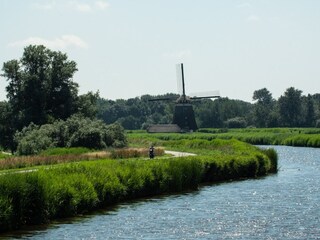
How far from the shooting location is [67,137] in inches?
2559

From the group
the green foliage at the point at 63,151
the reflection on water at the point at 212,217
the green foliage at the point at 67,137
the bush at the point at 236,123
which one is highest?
the bush at the point at 236,123

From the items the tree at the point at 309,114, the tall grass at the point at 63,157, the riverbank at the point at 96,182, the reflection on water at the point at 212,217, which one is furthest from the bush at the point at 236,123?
the reflection on water at the point at 212,217

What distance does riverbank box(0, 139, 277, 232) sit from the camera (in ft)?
96.6

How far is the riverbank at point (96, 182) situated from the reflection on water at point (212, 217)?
103 centimetres

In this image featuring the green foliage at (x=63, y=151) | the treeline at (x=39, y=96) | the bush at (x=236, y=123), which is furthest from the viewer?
the bush at (x=236, y=123)

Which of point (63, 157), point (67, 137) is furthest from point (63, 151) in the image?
point (63, 157)

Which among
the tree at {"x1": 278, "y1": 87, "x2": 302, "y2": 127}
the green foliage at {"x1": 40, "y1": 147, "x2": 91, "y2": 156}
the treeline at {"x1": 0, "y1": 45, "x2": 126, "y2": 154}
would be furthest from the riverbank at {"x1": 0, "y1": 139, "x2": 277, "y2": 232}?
the tree at {"x1": 278, "y1": 87, "x2": 302, "y2": 127}

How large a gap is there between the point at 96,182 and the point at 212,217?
295 inches

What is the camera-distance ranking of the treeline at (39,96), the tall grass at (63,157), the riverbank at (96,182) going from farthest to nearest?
the treeline at (39,96), the tall grass at (63,157), the riverbank at (96,182)

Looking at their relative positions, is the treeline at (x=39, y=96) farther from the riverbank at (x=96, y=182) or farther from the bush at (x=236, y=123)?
the bush at (x=236, y=123)

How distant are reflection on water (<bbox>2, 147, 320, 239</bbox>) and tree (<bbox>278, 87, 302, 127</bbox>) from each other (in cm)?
12872

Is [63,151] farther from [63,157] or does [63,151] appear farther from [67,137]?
[63,157]

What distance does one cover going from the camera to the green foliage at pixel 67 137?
63.0m

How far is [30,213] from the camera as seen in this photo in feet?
99.5
